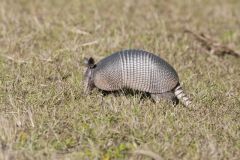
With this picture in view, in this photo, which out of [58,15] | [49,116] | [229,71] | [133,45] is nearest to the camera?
[49,116]

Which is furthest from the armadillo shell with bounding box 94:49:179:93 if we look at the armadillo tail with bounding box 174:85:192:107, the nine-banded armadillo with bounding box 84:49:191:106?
the armadillo tail with bounding box 174:85:192:107

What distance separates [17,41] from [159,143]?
3.91 meters

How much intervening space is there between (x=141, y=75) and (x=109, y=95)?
1.52 feet

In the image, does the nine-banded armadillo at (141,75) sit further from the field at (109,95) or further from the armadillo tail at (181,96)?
the field at (109,95)

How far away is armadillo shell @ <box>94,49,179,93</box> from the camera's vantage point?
249 inches

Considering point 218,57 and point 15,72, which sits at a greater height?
point 15,72

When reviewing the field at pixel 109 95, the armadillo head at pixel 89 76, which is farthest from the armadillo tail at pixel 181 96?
the armadillo head at pixel 89 76

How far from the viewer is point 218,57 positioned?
8.70 m

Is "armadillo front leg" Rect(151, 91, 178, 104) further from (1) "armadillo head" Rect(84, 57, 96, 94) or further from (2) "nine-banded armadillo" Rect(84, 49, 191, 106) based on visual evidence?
(1) "armadillo head" Rect(84, 57, 96, 94)

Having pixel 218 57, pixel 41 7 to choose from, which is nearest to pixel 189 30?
pixel 218 57

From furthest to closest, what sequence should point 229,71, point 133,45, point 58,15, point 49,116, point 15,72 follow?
point 58,15 < point 133,45 < point 229,71 < point 15,72 < point 49,116

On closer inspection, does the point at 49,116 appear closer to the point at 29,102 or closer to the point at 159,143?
the point at 29,102

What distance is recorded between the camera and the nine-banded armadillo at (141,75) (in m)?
6.33

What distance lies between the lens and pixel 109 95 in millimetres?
6543
